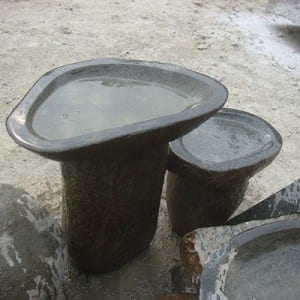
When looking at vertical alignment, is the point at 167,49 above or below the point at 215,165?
below

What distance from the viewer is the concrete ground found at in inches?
134

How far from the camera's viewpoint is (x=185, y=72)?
93.7 inches

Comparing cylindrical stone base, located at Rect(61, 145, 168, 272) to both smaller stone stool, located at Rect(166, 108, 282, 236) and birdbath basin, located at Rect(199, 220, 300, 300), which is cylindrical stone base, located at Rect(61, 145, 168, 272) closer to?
smaller stone stool, located at Rect(166, 108, 282, 236)

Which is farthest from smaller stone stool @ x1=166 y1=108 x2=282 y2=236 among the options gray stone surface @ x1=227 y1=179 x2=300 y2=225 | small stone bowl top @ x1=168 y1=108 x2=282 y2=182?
gray stone surface @ x1=227 y1=179 x2=300 y2=225

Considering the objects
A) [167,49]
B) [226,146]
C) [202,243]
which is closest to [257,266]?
[202,243]

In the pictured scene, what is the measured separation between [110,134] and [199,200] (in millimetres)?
897

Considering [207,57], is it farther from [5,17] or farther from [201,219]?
[201,219]

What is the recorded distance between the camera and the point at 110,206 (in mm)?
2314

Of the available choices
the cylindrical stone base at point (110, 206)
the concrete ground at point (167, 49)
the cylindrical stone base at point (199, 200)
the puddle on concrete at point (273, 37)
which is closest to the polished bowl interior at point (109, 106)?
the cylindrical stone base at point (110, 206)

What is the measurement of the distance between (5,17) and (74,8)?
2.33 feet

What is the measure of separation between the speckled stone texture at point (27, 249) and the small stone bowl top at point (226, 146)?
0.67m

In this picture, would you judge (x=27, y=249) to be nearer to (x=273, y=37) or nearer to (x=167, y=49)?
(x=167, y=49)

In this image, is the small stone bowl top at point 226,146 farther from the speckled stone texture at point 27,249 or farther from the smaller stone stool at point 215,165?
the speckled stone texture at point 27,249

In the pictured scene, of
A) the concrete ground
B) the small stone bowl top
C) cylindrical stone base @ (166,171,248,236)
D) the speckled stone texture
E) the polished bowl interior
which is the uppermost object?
the polished bowl interior
